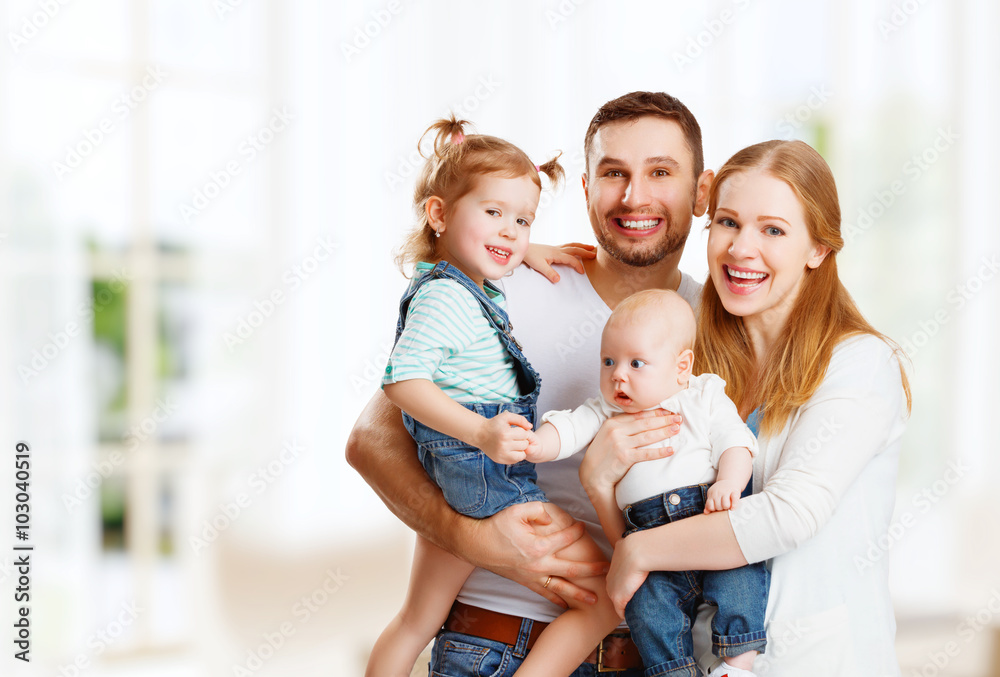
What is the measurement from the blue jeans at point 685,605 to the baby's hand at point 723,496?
49mm

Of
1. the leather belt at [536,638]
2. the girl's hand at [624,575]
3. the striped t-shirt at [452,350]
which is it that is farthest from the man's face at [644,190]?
the leather belt at [536,638]

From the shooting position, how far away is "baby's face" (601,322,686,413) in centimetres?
144

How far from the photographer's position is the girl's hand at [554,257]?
1907 mm

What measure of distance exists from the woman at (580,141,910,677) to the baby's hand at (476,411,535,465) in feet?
0.59

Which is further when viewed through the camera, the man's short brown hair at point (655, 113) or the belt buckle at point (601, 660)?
the man's short brown hair at point (655, 113)

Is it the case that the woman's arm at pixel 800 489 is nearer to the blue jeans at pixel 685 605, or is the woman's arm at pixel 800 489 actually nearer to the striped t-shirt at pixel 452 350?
the blue jeans at pixel 685 605

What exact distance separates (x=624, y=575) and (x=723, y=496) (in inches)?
8.4

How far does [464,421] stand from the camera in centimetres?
140

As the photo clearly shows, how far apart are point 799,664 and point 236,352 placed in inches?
113

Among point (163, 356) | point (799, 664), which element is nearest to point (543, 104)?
point (163, 356)

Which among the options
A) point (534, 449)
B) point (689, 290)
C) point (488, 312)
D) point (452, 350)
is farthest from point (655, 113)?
point (534, 449)

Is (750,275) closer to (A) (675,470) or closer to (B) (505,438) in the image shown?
(A) (675,470)

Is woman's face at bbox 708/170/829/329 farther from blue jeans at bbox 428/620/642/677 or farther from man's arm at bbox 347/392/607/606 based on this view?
blue jeans at bbox 428/620/642/677

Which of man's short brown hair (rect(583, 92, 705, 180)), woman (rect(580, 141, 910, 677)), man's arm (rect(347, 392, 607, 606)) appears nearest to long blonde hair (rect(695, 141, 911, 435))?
woman (rect(580, 141, 910, 677))
